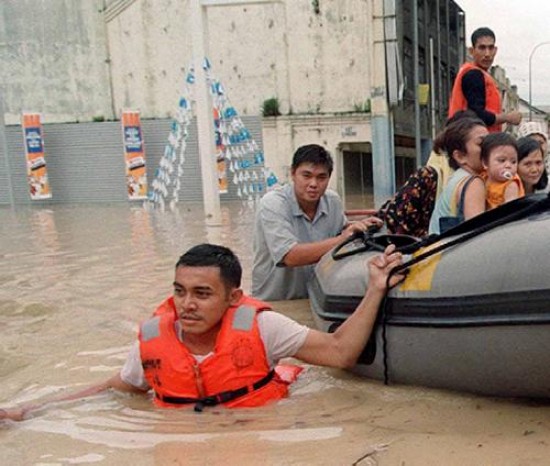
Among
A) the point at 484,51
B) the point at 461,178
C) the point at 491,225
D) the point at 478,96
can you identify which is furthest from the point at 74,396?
the point at 484,51

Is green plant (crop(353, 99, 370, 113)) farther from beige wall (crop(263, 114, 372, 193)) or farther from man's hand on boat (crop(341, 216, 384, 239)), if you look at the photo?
man's hand on boat (crop(341, 216, 384, 239))

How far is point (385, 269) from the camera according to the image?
2.61m

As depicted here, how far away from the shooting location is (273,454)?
7.39ft

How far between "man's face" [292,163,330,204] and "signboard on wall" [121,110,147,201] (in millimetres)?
13566

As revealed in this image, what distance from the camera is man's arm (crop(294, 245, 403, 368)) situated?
8.48 ft

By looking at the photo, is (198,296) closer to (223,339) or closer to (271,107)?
(223,339)

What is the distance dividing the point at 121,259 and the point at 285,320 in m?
4.95

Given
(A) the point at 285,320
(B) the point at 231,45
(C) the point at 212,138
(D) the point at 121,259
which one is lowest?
(D) the point at 121,259

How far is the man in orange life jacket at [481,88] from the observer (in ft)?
14.6

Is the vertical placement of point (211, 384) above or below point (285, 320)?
below

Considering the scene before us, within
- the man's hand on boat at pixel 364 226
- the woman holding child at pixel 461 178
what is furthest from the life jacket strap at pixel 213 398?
the woman holding child at pixel 461 178

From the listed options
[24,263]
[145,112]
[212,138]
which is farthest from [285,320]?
[145,112]

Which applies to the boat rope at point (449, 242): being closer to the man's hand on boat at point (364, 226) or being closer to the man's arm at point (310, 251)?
the man's hand on boat at point (364, 226)

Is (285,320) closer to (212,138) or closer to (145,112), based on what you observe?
(212,138)
